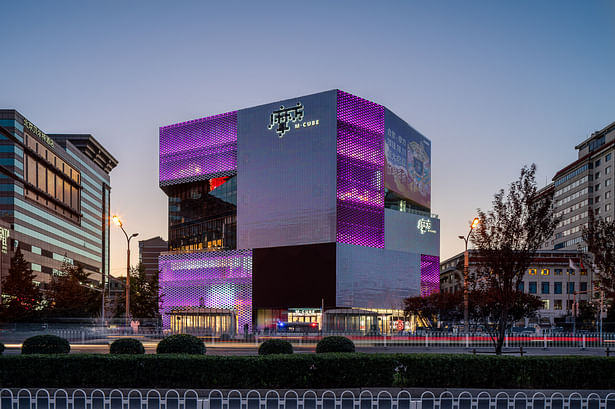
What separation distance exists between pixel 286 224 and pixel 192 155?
21552 mm

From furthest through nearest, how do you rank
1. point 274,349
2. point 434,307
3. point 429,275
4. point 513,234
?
point 429,275
point 434,307
point 513,234
point 274,349

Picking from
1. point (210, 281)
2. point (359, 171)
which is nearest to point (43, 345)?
point (359, 171)

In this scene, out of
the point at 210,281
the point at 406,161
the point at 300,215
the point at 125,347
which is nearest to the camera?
the point at 125,347

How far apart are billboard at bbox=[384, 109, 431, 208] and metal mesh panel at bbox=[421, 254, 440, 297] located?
9.38m

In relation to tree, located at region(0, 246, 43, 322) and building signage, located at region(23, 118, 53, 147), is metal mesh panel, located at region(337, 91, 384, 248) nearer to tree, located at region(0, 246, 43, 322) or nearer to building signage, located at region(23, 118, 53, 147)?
tree, located at region(0, 246, 43, 322)

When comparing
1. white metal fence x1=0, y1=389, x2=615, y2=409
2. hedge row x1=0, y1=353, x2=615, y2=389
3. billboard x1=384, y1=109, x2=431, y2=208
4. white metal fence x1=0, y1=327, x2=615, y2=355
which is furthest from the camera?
billboard x1=384, y1=109, x2=431, y2=208

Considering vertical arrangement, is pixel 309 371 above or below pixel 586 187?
below

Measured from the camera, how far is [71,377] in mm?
18469

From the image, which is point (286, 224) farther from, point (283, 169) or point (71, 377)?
point (71, 377)

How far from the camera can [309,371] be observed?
18.1 metres

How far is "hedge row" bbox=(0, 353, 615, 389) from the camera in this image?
1802 centimetres

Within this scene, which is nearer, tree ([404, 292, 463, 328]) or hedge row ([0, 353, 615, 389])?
hedge row ([0, 353, 615, 389])

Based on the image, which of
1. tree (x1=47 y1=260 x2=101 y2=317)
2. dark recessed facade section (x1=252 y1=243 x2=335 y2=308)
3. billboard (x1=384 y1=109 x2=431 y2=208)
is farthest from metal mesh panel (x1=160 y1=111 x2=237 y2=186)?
billboard (x1=384 y1=109 x2=431 y2=208)

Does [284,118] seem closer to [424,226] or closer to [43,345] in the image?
[424,226]
